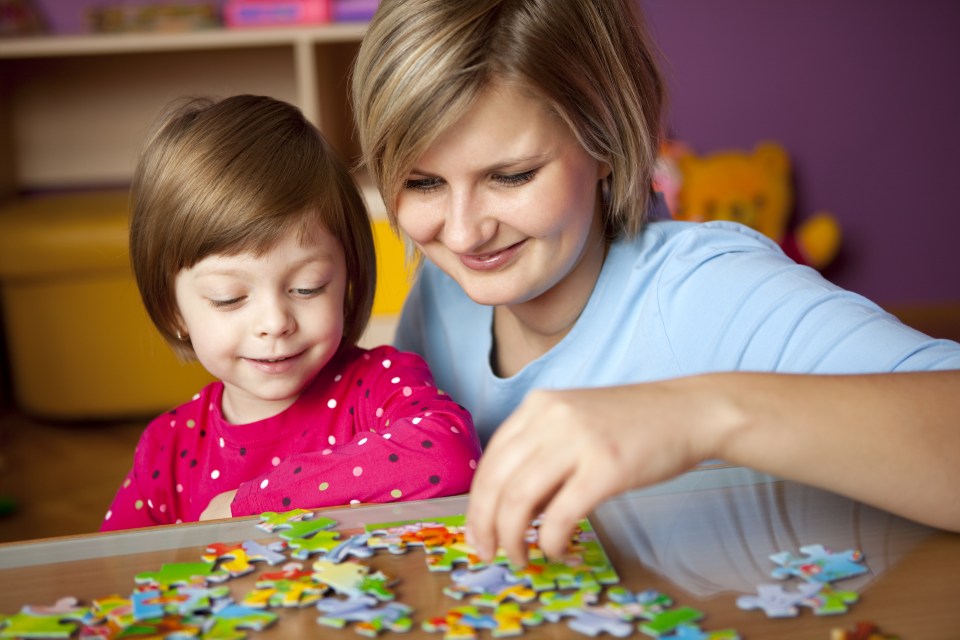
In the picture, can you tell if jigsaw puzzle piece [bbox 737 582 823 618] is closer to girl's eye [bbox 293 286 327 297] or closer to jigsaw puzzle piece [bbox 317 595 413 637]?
jigsaw puzzle piece [bbox 317 595 413 637]

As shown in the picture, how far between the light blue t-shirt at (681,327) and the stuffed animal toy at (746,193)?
203cm

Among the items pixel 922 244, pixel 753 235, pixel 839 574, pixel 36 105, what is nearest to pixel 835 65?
pixel 922 244

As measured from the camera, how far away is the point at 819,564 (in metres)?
0.70

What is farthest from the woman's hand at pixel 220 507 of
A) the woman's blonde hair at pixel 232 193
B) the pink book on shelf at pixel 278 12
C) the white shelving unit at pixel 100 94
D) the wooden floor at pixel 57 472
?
the white shelving unit at pixel 100 94

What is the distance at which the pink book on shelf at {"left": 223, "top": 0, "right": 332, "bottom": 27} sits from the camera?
3.24 metres

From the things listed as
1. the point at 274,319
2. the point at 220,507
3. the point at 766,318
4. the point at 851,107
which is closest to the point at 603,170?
the point at 766,318

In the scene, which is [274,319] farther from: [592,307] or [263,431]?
[592,307]

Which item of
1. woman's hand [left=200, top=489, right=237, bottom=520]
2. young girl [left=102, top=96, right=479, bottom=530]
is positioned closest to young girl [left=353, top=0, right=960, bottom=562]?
young girl [left=102, top=96, right=479, bottom=530]

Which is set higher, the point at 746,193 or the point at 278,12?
the point at 278,12

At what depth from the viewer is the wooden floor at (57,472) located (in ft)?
8.38

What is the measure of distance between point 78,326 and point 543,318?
233 centimetres

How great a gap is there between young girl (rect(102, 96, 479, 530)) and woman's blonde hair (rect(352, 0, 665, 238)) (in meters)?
0.10

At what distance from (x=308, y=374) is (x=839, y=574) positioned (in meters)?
0.67

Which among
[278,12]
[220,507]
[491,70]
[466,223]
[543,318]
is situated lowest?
[220,507]
